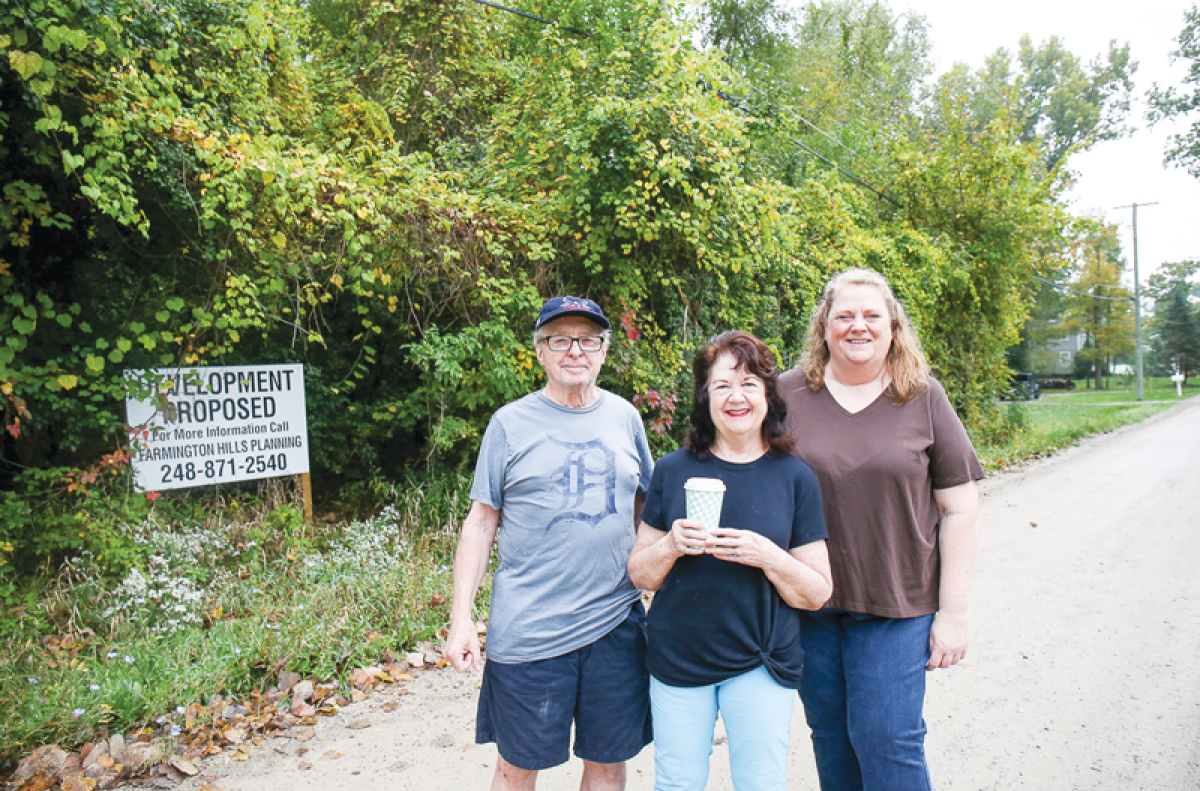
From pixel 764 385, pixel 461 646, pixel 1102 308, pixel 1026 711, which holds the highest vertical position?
pixel 1102 308

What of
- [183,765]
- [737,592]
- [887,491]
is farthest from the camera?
[183,765]

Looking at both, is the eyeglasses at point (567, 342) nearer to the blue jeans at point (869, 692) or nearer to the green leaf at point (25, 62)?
the blue jeans at point (869, 692)

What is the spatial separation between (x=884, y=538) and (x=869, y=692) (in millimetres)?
459

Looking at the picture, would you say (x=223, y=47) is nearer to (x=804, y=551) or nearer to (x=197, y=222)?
(x=197, y=222)

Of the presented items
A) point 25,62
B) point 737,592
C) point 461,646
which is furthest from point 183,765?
point 25,62

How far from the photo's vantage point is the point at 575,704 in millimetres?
2207

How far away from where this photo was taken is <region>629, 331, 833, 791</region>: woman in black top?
1.92 metres

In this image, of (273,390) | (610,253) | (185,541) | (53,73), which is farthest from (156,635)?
(610,253)

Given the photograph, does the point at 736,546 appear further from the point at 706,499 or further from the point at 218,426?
the point at 218,426

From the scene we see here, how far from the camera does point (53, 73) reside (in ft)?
11.6

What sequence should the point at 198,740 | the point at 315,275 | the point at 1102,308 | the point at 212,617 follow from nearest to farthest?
the point at 198,740
the point at 212,617
the point at 315,275
the point at 1102,308

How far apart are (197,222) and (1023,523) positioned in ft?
26.4

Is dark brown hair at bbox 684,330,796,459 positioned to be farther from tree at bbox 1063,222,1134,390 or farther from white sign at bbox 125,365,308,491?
tree at bbox 1063,222,1134,390

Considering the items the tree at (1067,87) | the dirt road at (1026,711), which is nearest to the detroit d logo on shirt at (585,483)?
the dirt road at (1026,711)
